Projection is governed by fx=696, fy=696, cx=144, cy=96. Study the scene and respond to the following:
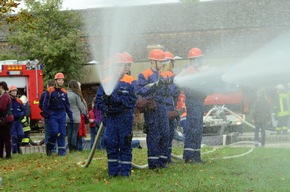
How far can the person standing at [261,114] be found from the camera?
717 inches

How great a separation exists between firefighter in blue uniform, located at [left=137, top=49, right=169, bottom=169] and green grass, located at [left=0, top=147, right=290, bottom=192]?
0.99 ft

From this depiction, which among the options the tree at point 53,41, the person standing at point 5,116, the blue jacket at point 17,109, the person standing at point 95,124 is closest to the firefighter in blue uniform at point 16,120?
the blue jacket at point 17,109

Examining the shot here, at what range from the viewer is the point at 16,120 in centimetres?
1811

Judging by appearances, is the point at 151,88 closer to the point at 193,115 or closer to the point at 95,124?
the point at 193,115

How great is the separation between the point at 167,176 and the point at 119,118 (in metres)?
1.20

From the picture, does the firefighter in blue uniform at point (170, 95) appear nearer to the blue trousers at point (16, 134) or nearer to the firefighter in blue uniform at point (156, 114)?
the firefighter in blue uniform at point (156, 114)

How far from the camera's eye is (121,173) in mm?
11195

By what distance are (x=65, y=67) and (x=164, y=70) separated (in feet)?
99.9

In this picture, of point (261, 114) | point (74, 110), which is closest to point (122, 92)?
point (74, 110)

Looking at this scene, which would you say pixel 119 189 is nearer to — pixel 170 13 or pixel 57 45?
pixel 57 45

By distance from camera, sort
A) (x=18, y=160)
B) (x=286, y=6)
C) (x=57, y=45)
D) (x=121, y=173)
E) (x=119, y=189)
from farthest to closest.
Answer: (x=286, y=6) → (x=57, y=45) → (x=18, y=160) → (x=121, y=173) → (x=119, y=189)

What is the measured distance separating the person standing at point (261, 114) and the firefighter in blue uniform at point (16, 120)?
6.08 metres

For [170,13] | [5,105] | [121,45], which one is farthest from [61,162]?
[170,13]

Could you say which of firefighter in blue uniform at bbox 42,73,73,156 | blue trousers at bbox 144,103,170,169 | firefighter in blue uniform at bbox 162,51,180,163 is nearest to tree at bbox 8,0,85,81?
firefighter in blue uniform at bbox 42,73,73,156
